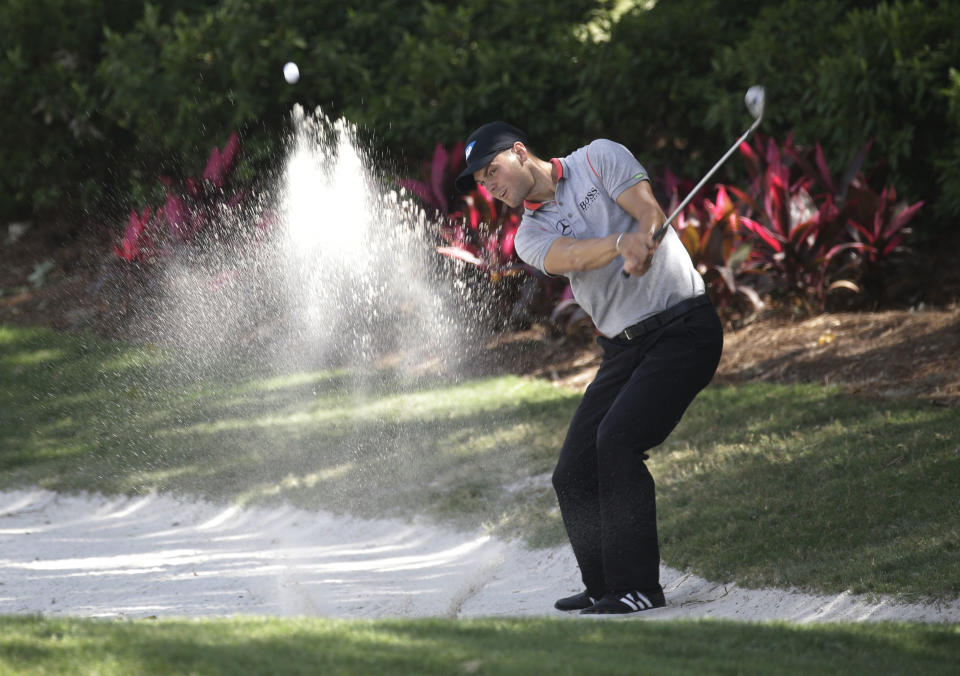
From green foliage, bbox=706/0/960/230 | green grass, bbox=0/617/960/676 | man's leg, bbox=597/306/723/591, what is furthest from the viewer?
green foliage, bbox=706/0/960/230

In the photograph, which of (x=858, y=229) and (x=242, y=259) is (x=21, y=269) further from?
(x=858, y=229)

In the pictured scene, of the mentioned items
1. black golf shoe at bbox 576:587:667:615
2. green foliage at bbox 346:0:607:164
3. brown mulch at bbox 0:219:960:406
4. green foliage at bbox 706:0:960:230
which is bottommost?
black golf shoe at bbox 576:587:667:615

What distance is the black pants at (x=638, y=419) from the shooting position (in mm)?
4352

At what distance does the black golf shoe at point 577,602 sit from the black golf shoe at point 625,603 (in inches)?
10.5

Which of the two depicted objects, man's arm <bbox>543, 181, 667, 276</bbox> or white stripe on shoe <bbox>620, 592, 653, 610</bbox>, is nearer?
man's arm <bbox>543, 181, 667, 276</bbox>

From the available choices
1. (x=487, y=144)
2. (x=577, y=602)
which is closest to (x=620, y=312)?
A: (x=487, y=144)

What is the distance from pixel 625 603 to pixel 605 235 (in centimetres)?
135

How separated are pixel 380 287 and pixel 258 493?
2.72 m

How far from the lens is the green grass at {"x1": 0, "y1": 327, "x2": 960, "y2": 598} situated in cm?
523

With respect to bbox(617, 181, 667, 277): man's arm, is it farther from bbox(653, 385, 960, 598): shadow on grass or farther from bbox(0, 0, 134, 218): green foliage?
bbox(0, 0, 134, 218): green foliage

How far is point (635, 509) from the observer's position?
4363 millimetres

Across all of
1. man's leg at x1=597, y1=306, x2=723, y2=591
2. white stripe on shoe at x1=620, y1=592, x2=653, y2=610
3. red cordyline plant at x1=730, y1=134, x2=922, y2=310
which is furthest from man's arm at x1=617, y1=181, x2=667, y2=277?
red cordyline plant at x1=730, y1=134, x2=922, y2=310

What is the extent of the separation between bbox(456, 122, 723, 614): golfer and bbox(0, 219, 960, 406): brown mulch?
273cm

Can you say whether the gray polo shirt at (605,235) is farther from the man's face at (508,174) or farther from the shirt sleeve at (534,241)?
the man's face at (508,174)
